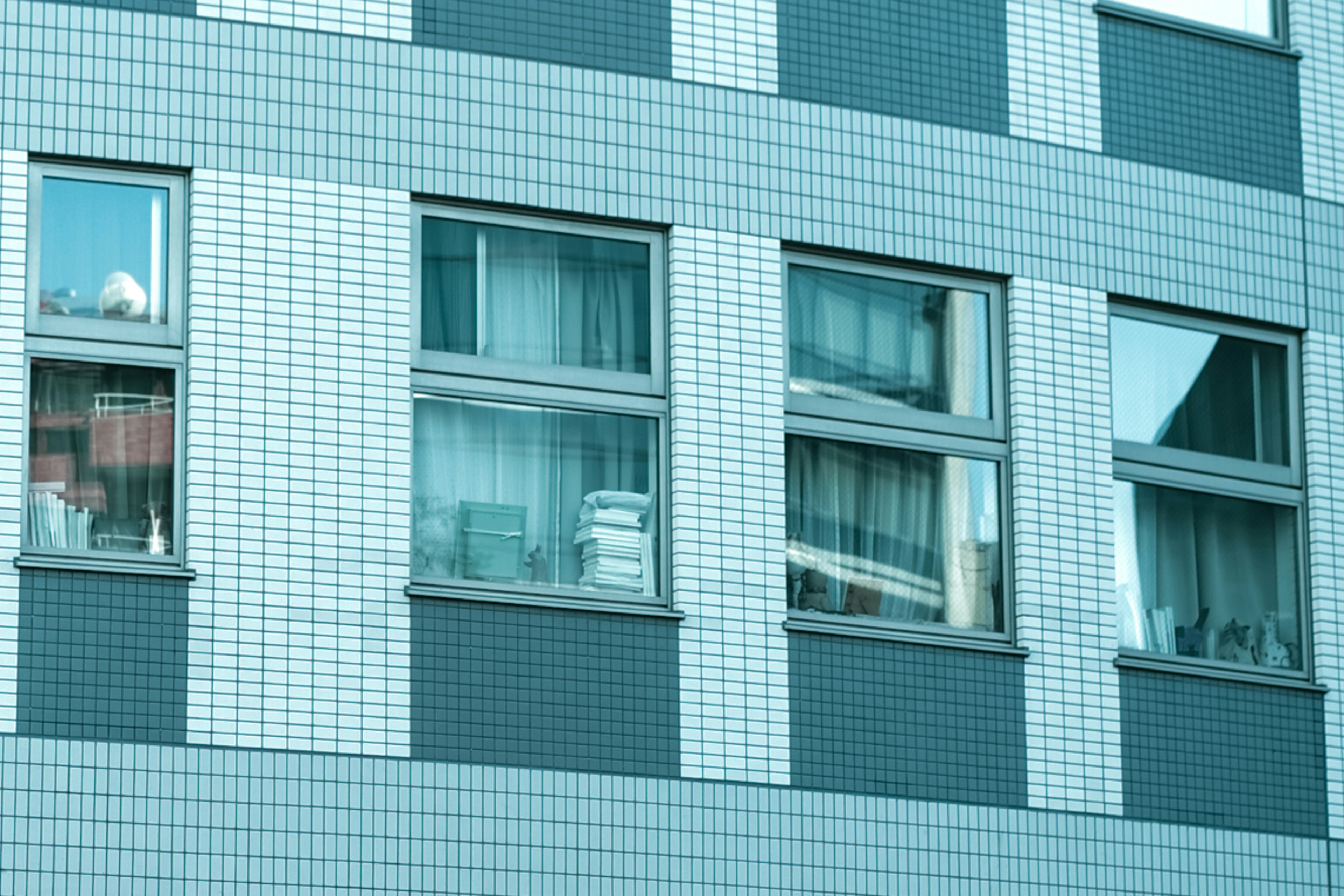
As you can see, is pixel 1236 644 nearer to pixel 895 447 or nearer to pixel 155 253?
pixel 895 447

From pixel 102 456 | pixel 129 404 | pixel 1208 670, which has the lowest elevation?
pixel 1208 670

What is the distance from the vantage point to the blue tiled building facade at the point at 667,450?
11648 millimetres

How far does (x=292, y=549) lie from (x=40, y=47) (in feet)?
8.61

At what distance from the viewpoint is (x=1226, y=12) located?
14508mm

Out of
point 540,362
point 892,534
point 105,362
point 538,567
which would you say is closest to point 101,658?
point 105,362

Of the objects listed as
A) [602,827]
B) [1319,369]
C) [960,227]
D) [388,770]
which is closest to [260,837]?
[388,770]

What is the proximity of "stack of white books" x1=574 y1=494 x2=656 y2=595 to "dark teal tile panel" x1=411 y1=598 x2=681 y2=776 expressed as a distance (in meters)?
0.28

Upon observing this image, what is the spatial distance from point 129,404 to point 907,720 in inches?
160

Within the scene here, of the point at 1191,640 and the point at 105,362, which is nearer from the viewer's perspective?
the point at 105,362

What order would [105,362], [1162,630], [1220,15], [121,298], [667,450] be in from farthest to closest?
1. [1220,15]
2. [1162,630]
3. [667,450]
4. [121,298]
5. [105,362]

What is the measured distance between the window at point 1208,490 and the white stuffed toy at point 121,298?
5139mm

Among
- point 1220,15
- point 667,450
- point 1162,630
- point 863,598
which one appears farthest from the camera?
point 1220,15

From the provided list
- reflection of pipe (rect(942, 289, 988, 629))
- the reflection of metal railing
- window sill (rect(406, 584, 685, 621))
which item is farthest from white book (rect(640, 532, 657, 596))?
the reflection of metal railing

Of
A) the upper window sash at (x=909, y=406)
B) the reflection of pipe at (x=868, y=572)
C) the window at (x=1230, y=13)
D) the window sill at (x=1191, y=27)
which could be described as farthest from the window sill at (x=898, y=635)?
the window at (x=1230, y=13)
